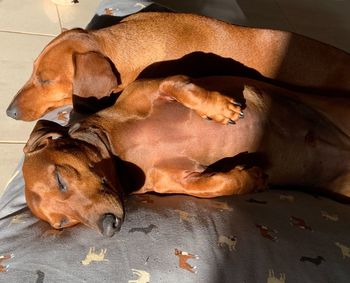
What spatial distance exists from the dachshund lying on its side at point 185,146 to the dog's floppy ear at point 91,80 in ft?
0.68

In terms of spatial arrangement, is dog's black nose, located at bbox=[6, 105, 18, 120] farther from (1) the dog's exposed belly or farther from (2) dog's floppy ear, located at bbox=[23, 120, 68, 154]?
(1) the dog's exposed belly

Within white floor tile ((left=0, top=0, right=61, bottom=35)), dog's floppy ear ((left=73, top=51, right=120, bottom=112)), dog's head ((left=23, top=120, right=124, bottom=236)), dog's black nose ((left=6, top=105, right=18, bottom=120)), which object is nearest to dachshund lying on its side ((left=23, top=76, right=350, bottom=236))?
dog's head ((left=23, top=120, right=124, bottom=236))

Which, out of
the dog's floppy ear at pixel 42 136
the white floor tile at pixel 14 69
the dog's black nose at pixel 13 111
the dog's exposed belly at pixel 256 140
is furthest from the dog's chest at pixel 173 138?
the white floor tile at pixel 14 69

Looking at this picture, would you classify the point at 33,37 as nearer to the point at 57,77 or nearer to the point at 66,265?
the point at 57,77

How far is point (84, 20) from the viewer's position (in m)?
3.59

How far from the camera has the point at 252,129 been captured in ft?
6.51

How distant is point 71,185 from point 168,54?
893 millimetres

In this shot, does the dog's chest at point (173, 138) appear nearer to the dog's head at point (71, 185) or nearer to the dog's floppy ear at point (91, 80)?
the dog's head at point (71, 185)

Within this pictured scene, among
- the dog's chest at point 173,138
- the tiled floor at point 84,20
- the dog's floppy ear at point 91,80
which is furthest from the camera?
the tiled floor at point 84,20

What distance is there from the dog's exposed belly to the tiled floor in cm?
105

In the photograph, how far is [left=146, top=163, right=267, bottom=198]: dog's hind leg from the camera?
1844mm

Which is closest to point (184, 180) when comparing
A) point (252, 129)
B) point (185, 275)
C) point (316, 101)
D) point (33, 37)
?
point (252, 129)

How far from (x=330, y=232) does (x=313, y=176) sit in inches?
13.9

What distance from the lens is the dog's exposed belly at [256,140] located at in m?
1.95
